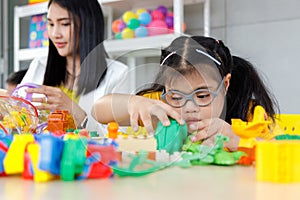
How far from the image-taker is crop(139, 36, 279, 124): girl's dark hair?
1.68ft

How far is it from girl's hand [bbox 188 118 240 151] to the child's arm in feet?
0.09

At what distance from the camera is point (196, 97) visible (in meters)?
0.48

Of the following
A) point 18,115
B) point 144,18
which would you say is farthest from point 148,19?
point 18,115

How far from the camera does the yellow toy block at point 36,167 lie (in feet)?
1.13

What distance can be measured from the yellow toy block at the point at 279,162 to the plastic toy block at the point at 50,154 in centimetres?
18

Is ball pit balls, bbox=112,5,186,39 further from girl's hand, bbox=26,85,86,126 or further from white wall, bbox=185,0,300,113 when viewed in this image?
girl's hand, bbox=26,85,86,126

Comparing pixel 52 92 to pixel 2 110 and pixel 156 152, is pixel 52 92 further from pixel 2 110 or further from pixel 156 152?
pixel 156 152

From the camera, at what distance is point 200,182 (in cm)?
34

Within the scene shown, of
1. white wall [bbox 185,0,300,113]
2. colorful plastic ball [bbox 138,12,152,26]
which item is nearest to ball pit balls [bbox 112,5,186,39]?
colorful plastic ball [bbox 138,12,152,26]

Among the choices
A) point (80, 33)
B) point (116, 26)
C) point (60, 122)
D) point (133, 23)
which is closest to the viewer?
point (60, 122)

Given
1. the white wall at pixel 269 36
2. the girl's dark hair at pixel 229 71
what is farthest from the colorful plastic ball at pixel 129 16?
the girl's dark hair at pixel 229 71

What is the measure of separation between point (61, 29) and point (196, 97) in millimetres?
877

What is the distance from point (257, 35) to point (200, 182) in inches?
66.9

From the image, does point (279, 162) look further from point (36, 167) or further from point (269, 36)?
point (269, 36)
